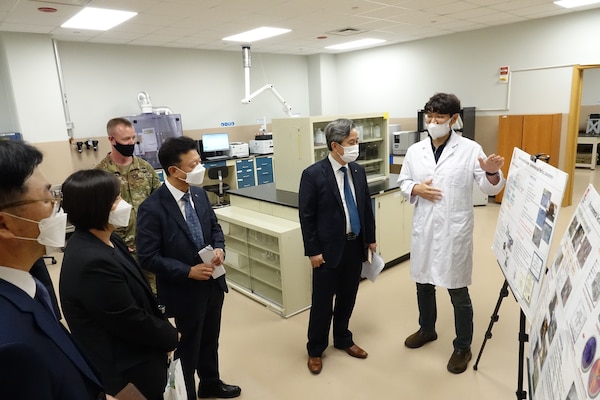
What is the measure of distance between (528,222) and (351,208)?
42.0 inches

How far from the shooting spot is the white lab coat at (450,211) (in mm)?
2266

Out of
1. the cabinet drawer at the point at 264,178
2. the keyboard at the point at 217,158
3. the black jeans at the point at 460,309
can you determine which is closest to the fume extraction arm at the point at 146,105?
the keyboard at the point at 217,158

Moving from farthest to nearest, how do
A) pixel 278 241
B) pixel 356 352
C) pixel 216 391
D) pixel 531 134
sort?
pixel 531 134
pixel 278 241
pixel 356 352
pixel 216 391

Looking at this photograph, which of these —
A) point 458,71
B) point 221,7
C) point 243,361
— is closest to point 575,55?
point 458,71

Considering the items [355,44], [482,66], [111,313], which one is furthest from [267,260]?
[355,44]

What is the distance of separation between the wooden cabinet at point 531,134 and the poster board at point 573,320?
534 centimetres

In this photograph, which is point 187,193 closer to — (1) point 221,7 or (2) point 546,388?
(2) point 546,388

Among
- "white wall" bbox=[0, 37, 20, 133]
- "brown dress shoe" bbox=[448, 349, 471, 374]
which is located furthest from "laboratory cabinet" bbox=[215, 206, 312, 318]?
"white wall" bbox=[0, 37, 20, 133]

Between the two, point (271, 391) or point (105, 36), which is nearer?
point (271, 391)

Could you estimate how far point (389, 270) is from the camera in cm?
398

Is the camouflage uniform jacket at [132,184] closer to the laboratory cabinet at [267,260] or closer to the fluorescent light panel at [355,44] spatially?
the laboratory cabinet at [267,260]

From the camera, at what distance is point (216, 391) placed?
2266 millimetres

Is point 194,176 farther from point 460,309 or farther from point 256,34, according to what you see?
point 256,34

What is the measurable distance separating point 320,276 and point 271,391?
73cm
